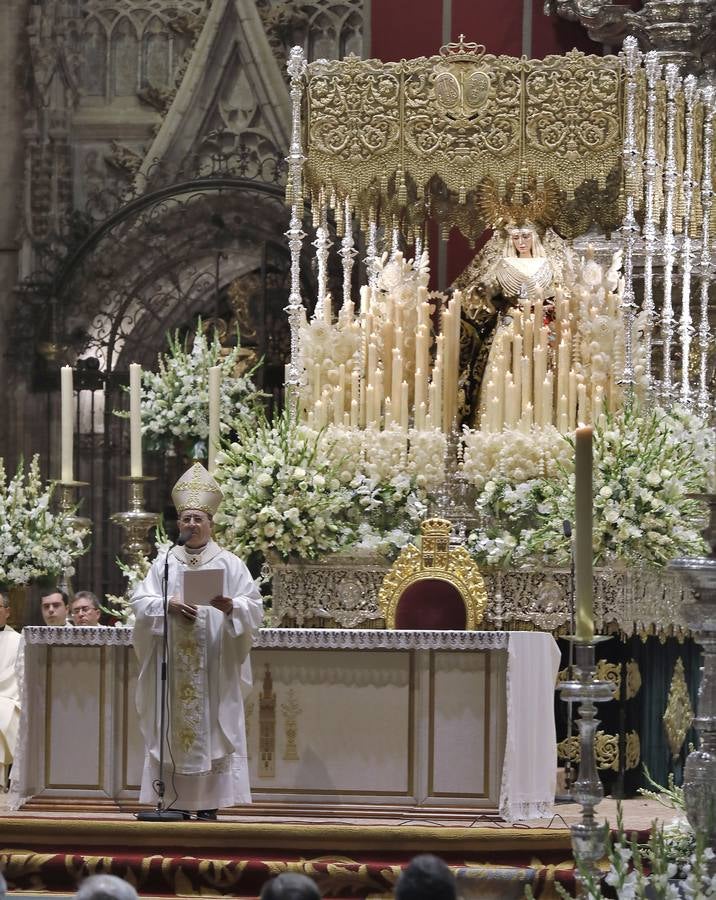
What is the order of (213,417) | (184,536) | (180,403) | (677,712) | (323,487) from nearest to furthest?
(184,536), (323,487), (677,712), (213,417), (180,403)

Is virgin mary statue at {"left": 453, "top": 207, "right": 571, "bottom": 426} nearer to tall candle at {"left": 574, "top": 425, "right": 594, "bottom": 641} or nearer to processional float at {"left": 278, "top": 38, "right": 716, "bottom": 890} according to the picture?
processional float at {"left": 278, "top": 38, "right": 716, "bottom": 890}

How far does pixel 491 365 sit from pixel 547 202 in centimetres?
122

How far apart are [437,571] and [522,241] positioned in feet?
7.80

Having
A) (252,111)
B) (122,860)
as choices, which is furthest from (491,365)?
(252,111)

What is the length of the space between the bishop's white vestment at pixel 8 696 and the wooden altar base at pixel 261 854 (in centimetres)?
294

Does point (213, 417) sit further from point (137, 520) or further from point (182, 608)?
point (182, 608)

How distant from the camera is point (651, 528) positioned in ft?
36.3

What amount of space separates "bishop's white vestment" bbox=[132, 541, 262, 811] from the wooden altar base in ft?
1.26

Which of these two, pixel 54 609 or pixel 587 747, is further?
pixel 54 609

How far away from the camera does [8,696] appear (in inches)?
505

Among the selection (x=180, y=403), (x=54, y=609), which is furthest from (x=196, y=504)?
(x=180, y=403)

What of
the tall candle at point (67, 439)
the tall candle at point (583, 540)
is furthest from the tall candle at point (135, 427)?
the tall candle at point (583, 540)

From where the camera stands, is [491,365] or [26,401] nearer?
[491,365]

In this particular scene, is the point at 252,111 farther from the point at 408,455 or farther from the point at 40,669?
the point at 40,669
